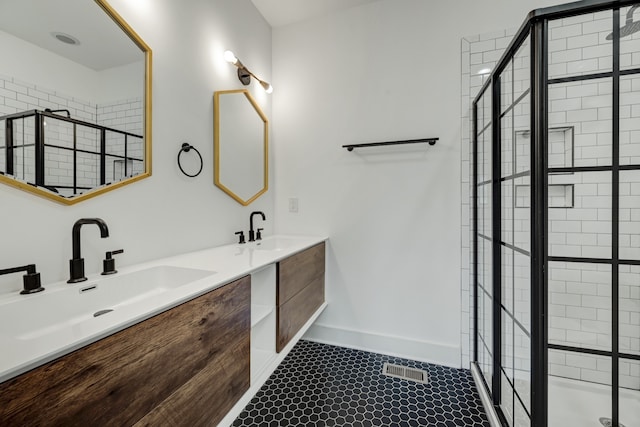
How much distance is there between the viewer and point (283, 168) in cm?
247

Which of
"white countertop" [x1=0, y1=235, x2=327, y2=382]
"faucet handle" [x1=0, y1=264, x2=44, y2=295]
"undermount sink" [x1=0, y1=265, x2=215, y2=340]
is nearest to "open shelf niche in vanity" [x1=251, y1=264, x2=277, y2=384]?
"white countertop" [x1=0, y1=235, x2=327, y2=382]

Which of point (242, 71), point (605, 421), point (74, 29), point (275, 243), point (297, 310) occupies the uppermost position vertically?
point (242, 71)

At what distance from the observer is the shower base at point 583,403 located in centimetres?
135

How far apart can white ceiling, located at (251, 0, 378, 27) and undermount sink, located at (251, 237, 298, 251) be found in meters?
1.82

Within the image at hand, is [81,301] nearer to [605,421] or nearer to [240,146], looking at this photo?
[240,146]

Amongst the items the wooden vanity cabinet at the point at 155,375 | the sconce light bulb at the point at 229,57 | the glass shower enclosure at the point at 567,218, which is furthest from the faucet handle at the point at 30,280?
the glass shower enclosure at the point at 567,218

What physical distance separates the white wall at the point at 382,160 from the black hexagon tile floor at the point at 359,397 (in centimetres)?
24

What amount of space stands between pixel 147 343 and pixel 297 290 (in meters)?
1.04

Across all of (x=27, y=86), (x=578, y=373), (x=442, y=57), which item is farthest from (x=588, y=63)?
(x=27, y=86)

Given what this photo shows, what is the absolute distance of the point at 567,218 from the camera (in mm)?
1276

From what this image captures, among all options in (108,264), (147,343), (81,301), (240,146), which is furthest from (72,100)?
(240,146)

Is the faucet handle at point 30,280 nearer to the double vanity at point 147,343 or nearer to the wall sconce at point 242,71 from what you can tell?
the double vanity at point 147,343

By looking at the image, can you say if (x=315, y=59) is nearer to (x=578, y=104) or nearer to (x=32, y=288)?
(x=578, y=104)

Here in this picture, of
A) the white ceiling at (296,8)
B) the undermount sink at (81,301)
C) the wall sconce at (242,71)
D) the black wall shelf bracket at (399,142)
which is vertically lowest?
the undermount sink at (81,301)
